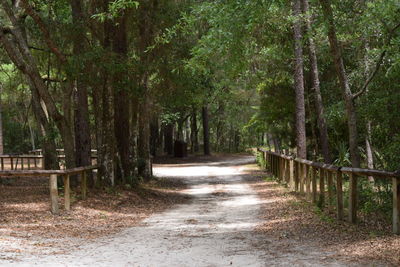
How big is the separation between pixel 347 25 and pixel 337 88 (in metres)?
10.8

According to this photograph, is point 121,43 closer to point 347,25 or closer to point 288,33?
point 288,33

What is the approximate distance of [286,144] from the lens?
28.0 m

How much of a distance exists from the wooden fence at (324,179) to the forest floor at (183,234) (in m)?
0.33

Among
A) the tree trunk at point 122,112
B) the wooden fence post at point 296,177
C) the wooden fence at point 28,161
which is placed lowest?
the wooden fence post at point 296,177

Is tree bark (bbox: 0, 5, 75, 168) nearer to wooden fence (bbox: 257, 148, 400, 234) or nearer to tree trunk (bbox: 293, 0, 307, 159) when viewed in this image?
wooden fence (bbox: 257, 148, 400, 234)

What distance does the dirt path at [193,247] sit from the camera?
756 cm

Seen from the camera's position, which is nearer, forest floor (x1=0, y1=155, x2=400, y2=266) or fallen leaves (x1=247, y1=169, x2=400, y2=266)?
fallen leaves (x1=247, y1=169, x2=400, y2=266)

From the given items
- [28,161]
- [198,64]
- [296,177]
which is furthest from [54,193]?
[28,161]

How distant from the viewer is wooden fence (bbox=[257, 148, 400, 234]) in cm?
862

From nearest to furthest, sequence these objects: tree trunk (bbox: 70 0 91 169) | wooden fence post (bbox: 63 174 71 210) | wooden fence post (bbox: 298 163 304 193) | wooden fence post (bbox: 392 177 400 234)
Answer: wooden fence post (bbox: 392 177 400 234) → wooden fence post (bbox: 63 174 71 210) → tree trunk (bbox: 70 0 91 169) → wooden fence post (bbox: 298 163 304 193)

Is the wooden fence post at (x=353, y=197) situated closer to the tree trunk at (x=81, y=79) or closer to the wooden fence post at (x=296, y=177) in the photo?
the wooden fence post at (x=296, y=177)

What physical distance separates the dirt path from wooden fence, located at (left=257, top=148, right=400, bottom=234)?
4.79ft

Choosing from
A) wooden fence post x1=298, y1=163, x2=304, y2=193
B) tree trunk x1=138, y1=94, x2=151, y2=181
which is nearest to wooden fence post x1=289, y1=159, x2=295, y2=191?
wooden fence post x1=298, y1=163, x2=304, y2=193

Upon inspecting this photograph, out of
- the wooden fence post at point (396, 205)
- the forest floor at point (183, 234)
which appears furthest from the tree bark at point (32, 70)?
the wooden fence post at point (396, 205)
